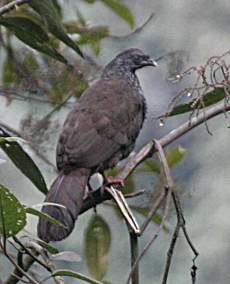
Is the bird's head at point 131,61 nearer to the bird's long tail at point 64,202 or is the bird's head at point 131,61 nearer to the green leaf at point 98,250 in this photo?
the bird's long tail at point 64,202

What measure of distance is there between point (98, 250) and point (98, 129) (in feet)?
1.61

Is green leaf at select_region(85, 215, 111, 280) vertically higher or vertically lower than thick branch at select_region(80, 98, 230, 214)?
lower

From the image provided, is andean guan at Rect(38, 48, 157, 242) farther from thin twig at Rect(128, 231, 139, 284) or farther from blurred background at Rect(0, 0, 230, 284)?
thin twig at Rect(128, 231, 139, 284)

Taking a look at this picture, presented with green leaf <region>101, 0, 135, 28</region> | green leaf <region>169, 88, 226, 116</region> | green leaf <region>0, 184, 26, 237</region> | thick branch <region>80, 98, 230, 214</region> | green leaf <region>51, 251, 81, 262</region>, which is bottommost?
green leaf <region>51, 251, 81, 262</region>

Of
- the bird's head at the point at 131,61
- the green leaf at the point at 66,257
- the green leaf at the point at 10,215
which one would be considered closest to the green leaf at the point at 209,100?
the green leaf at the point at 66,257

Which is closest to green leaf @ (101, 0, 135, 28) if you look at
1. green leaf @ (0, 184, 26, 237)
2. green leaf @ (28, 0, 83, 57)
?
green leaf @ (28, 0, 83, 57)

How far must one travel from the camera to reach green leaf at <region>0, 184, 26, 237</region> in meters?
1.60

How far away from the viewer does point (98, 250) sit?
9.86ft

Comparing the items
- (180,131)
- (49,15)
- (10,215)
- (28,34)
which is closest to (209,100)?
(180,131)

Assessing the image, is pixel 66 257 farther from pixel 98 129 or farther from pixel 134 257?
pixel 98 129

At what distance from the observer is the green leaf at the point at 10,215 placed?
1.60m

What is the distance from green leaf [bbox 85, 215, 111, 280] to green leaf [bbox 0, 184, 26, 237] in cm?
135

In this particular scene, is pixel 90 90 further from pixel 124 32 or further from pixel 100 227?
pixel 124 32

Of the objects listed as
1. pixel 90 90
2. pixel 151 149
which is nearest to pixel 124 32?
pixel 90 90
